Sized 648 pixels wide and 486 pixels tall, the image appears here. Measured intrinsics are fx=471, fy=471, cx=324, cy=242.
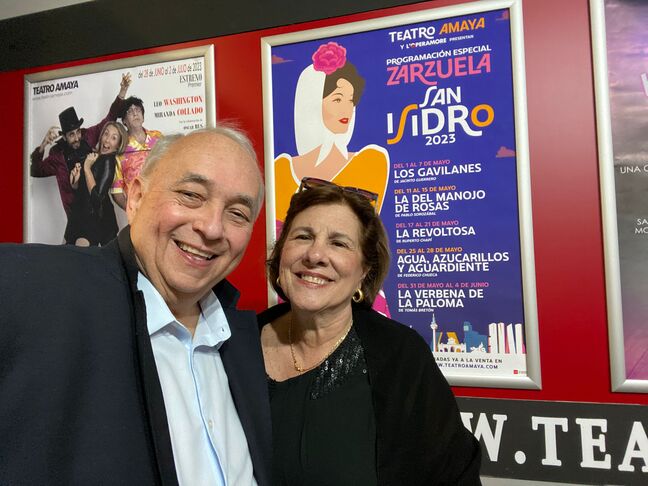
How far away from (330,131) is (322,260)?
74 cm

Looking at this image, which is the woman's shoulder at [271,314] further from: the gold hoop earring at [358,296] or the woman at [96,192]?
the woman at [96,192]

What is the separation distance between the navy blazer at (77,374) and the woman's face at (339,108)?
1.16m

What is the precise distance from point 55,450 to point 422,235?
1378 mm

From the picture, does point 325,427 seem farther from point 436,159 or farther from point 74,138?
point 74,138

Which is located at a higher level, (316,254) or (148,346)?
(316,254)

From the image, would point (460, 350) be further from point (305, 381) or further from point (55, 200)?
point (55, 200)

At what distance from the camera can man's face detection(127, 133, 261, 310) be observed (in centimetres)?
98

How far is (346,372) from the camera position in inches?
52.1

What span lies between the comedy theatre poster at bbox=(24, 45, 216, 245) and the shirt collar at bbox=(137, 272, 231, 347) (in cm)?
115

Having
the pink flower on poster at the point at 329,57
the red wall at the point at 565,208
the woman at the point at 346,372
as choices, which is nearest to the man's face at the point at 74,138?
the pink flower on poster at the point at 329,57

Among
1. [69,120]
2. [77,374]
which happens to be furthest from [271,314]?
[69,120]

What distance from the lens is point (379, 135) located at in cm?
185

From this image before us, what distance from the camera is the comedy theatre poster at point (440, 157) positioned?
5.56ft

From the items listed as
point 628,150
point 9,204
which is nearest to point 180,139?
point 628,150
